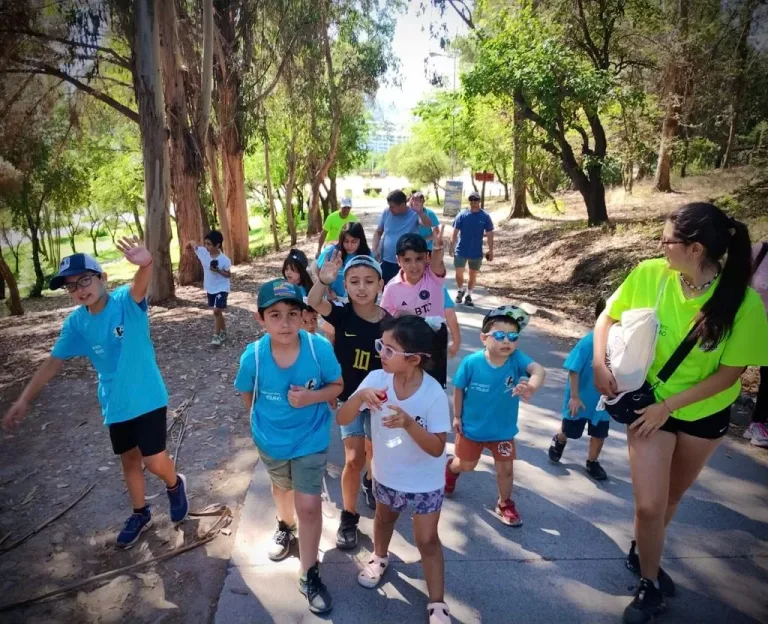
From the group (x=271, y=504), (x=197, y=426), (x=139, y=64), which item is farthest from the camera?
(x=139, y=64)

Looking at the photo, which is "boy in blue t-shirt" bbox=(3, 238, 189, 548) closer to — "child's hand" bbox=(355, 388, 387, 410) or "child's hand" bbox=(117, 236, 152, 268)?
"child's hand" bbox=(117, 236, 152, 268)

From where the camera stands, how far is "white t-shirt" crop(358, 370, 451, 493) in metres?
2.40

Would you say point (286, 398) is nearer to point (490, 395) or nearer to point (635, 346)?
point (490, 395)

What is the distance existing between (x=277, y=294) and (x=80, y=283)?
3.95ft

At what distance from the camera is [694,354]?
2.31 metres

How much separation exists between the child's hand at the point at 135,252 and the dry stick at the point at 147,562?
1.75 metres

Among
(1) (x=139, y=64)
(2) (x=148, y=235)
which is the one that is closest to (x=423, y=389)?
(2) (x=148, y=235)

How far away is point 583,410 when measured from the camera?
11.9 feet

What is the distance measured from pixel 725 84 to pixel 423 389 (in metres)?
22.9

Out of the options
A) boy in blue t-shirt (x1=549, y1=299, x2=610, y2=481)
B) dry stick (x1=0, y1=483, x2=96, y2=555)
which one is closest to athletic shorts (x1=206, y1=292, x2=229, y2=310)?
dry stick (x1=0, y1=483, x2=96, y2=555)

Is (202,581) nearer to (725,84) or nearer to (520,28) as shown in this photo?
(520,28)

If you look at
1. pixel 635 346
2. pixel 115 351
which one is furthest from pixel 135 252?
pixel 635 346

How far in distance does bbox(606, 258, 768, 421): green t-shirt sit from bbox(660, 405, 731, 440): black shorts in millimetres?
35

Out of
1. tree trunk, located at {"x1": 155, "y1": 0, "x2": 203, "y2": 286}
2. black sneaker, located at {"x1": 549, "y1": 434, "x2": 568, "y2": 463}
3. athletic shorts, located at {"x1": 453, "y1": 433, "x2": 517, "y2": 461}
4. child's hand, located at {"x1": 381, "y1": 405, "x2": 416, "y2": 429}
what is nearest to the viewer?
child's hand, located at {"x1": 381, "y1": 405, "x2": 416, "y2": 429}
